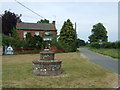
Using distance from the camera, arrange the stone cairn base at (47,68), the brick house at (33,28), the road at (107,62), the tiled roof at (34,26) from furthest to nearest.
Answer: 1. the tiled roof at (34,26)
2. the brick house at (33,28)
3. the road at (107,62)
4. the stone cairn base at (47,68)

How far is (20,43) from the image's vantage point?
32.9m

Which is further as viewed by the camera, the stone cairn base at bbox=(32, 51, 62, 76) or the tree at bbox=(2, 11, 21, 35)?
the tree at bbox=(2, 11, 21, 35)

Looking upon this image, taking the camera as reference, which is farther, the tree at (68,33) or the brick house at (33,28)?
the tree at (68,33)

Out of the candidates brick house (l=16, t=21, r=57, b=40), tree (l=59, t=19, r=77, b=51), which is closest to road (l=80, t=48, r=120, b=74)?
tree (l=59, t=19, r=77, b=51)

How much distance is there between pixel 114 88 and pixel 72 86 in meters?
1.70

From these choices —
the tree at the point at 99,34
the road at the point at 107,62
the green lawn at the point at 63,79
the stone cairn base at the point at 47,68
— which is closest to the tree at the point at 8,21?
the road at the point at 107,62

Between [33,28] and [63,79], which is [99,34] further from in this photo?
[63,79]

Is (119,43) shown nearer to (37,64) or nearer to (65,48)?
(65,48)

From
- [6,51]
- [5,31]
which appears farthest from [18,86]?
[5,31]

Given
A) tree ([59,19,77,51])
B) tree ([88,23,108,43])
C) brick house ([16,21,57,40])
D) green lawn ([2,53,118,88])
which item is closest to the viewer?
green lawn ([2,53,118,88])

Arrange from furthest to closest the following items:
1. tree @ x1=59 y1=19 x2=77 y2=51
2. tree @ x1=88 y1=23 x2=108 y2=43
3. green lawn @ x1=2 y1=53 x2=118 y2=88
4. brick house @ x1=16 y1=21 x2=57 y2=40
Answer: tree @ x1=88 y1=23 x2=108 y2=43, tree @ x1=59 y1=19 x2=77 y2=51, brick house @ x1=16 y1=21 x2=57 y2=40, green lawn @ x1=2 y1=53 x2=118 y2=88

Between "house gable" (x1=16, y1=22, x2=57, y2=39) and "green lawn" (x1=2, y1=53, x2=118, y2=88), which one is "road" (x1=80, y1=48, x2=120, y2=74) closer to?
"green lawn" (x1=2, y1=53, x2=118, y2=88)

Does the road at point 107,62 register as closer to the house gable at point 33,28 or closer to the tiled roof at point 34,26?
the house gable at point 33,28

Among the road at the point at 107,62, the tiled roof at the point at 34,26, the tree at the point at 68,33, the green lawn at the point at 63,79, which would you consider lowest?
the road at the point at 107,62
